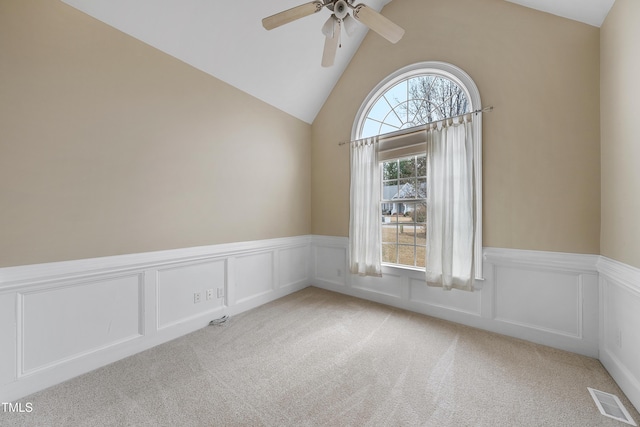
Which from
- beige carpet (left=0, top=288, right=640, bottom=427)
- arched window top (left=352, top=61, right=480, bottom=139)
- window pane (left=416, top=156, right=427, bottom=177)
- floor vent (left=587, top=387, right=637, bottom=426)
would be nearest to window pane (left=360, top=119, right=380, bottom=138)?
arched window top (left=352, top=61, right=480, bottom=139)

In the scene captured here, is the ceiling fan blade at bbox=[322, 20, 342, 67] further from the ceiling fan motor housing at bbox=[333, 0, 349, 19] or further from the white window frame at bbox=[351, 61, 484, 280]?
the white window frame at bbox=[351, 61, 484, 280]

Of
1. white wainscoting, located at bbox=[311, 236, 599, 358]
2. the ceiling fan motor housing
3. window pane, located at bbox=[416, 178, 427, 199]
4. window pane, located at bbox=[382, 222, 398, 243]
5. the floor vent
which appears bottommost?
→ the floor vent

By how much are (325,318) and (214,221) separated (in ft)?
5.70

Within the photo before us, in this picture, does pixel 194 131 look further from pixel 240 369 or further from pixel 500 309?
pixel 500 309

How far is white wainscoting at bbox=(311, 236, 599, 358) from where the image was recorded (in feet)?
6.94

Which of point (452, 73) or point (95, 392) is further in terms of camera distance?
point (452, 73)

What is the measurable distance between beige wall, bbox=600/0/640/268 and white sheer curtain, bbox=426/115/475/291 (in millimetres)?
934

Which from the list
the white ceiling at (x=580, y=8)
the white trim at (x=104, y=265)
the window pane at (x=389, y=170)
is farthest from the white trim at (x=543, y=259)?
the white trim at (x=104, y=265)

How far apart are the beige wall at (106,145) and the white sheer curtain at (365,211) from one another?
1.46m

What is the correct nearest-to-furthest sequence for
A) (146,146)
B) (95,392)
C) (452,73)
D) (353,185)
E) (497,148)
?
(95,392), (146,146), (497,148), (452,73), (353,185)

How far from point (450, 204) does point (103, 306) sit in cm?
344

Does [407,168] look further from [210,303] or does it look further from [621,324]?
[210,303]

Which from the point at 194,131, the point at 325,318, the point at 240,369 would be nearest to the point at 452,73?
the point at 194,131

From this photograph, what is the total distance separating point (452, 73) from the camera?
2.74 meters
